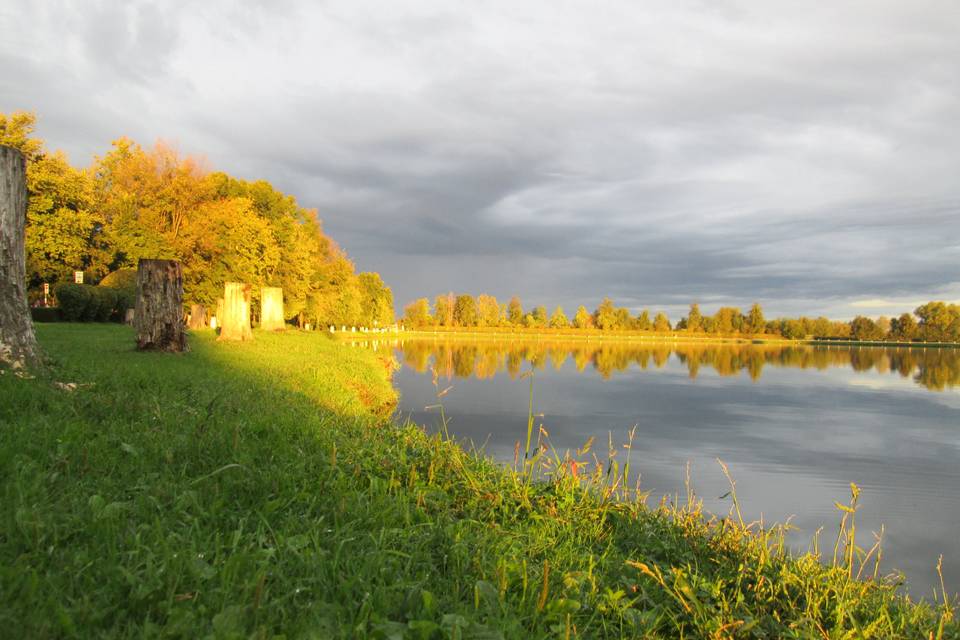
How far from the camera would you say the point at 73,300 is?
95.9 ft

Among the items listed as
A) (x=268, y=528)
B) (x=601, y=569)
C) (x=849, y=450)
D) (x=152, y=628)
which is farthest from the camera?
(x=849, y=450)

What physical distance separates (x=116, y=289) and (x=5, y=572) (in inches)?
1400

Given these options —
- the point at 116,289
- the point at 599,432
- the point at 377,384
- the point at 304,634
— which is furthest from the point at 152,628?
the point at 116,289

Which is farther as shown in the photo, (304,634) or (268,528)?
(268,528)

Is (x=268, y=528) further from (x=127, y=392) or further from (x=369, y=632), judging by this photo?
(x=127, y=392)

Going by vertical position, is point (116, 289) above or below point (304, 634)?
above

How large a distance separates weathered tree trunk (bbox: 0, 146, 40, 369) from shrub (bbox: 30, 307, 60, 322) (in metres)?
26.9

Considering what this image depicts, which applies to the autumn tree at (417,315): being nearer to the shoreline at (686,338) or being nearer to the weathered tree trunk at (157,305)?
the shoreline at (686,338)

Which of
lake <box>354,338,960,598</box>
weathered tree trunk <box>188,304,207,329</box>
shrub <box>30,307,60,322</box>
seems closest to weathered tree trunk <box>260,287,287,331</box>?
weathered tree trunk <box>188,304,207,329</box>

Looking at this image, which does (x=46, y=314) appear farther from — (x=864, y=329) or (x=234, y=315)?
(x=864, y=329)

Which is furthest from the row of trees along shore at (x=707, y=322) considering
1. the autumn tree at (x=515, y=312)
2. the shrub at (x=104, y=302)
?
the shrub at (x=104, y=302)

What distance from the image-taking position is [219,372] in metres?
11.5

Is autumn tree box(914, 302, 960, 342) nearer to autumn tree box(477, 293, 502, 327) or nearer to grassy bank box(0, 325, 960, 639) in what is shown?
autumn tree box(477, 293, 502, 327)

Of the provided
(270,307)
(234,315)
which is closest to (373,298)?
(270,307)
